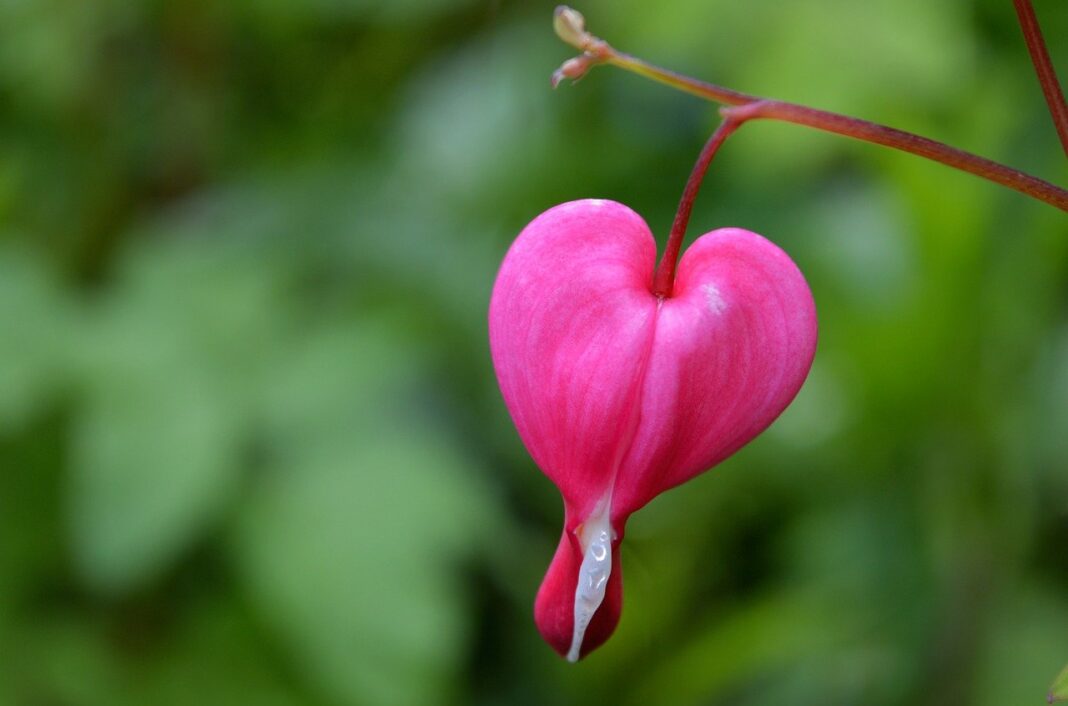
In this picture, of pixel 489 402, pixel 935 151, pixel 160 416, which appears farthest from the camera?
pixel 489 402

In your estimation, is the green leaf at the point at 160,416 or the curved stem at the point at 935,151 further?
the green leaf at the point at 160,416

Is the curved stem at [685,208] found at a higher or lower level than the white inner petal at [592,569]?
higher

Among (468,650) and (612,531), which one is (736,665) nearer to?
(468,650)

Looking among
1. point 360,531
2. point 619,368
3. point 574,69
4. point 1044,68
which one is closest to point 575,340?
point 619,368

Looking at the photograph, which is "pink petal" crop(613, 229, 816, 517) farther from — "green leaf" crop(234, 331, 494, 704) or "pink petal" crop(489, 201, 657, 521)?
"green leaf" crop(234, 331, 494, 704)

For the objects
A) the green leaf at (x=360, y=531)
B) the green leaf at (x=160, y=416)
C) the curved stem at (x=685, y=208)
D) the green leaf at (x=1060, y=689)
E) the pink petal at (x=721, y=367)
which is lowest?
the green leaf at (x=360, y=531)

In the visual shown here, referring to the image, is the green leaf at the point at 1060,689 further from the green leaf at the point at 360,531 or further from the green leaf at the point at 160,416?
the green leaf at the point at 160,416

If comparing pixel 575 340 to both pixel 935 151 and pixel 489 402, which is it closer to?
pixel 935 151

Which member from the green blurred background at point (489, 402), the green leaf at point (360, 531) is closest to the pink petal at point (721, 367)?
the green blurred background at point (489, 402)
